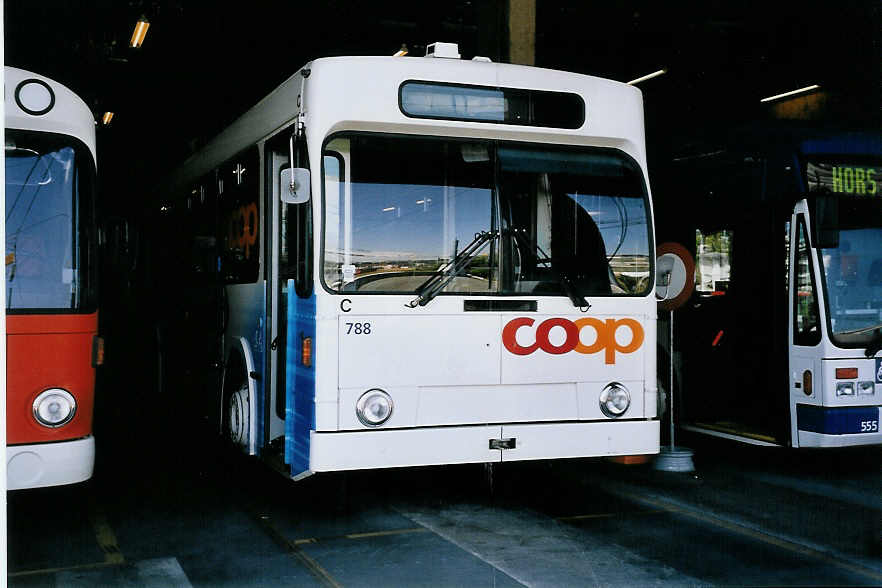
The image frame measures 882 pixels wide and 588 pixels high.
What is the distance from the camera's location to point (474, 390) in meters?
6.43

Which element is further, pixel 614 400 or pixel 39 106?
pixel 614 400

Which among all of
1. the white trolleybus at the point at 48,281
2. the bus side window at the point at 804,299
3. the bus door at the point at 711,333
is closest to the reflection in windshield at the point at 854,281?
the bus side window at the point at 804,299

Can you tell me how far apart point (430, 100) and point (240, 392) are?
2.86 m

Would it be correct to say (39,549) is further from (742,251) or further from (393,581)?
(742,251)

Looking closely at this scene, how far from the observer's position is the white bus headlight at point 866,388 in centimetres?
827

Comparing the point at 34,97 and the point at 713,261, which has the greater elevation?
the point at 34,97

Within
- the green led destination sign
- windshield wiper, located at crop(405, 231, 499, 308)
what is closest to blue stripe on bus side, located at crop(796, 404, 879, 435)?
the green led destination sign

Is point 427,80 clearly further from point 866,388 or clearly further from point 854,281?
point 866,388

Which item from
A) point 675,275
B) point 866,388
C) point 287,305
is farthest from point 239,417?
point 866,388

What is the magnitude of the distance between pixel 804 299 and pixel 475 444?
364 centimetres

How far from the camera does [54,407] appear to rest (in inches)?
236

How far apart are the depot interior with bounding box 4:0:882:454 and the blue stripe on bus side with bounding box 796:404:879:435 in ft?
18.9

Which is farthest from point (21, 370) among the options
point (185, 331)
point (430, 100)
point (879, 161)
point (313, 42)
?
point (313, 42)

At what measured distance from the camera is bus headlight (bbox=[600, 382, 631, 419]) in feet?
22.1
